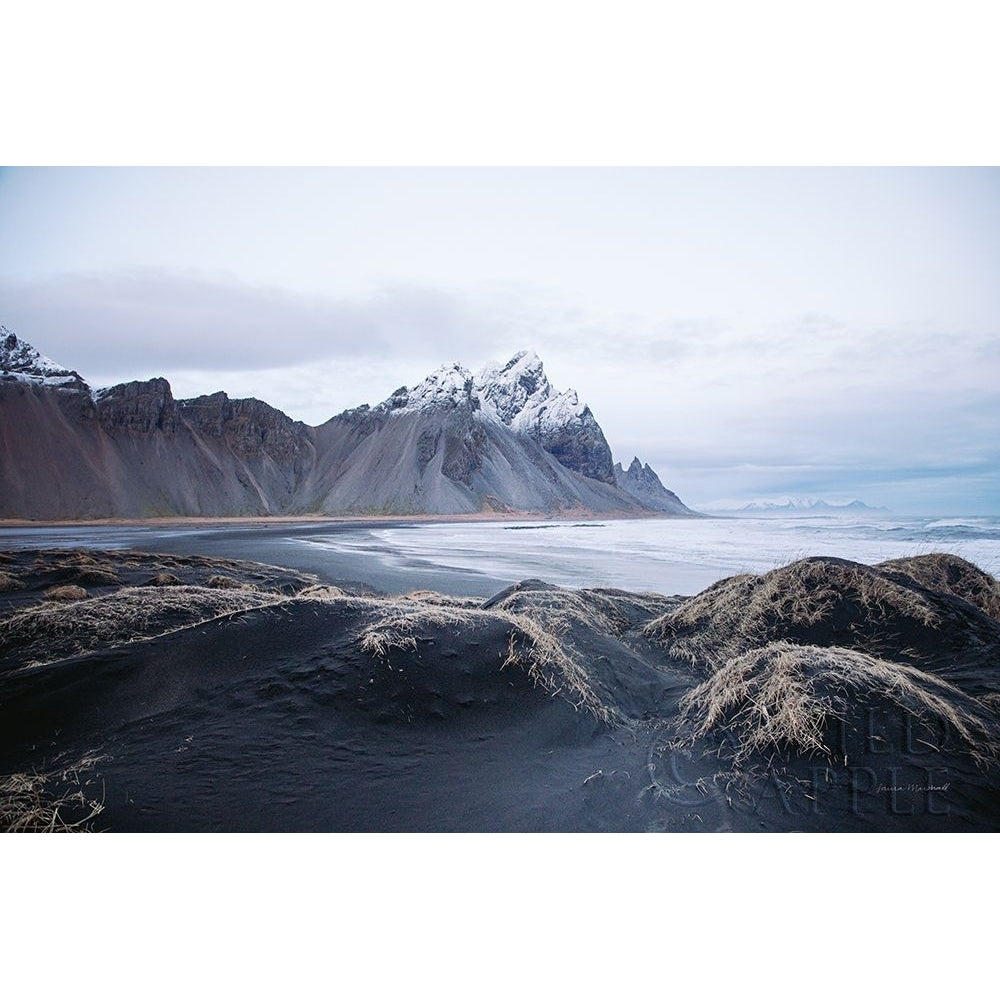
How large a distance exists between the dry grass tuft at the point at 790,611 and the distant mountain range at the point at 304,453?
5.92m

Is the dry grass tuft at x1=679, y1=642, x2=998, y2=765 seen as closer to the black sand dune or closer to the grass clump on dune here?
the black sand dune

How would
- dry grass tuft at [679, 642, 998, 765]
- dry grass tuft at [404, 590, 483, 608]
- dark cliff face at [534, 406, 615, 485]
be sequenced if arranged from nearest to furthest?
dry grass tuft at [679, 642, 998, 765], dry grass tuft at [404, 590, 483, 608], dark cliff face at [534, 406, 615, 485]

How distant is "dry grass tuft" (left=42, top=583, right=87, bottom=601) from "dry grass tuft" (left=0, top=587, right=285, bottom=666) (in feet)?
1.67

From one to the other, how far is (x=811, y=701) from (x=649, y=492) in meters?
12.7

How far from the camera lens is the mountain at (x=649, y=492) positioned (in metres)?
15.2

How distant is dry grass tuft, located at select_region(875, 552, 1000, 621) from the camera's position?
7.04 meters

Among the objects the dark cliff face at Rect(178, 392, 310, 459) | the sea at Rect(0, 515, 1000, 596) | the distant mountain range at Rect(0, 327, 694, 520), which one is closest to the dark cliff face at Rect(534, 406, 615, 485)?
the distant mountain range at Rect(0, 327, 694, 520)

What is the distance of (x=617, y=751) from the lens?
13.2 feet

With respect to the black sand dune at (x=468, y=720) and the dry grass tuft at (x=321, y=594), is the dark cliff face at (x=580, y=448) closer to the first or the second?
the black sand dune at (x=468, y=720)

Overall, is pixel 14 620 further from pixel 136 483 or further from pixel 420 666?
pixel 136 483

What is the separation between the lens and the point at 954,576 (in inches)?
291

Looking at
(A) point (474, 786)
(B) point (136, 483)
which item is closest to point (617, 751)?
(A) point (474, 786)

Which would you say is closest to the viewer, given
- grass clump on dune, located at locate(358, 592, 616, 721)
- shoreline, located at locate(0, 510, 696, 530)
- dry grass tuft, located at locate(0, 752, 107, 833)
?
dry grass tuft, located at locate(0, 752, 107, 833)

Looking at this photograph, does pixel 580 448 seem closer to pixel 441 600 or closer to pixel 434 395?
pixel 434 395
